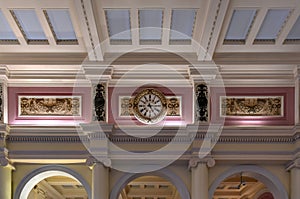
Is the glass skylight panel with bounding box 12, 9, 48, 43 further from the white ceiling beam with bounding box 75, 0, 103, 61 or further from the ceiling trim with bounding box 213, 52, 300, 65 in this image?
the ceiling trim with bounding box 213, 52, 300, 65

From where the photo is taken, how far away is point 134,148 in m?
14.3

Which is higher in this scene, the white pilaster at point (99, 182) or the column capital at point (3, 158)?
the column capital at point (3, 158)

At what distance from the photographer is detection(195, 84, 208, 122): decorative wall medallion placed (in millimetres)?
14195

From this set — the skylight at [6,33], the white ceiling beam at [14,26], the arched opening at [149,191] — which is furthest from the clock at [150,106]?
the arched opening at [149,191]

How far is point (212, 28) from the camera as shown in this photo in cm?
1251

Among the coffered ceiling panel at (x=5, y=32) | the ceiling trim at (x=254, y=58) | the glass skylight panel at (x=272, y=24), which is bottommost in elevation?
the ceiling trim at (x=254, y=58)

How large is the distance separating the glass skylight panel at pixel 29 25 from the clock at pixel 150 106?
2456mm

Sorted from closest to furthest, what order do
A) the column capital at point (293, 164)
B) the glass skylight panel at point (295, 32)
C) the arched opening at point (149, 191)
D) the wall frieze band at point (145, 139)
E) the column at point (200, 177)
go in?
1. the glass skylight panel at point (295, 32)
2. the column capital at point (293, 164)
3. the column at point (200, 177)
4. the wall frieze band at point (145, 139)
5. the arched opening at point (149, 191)

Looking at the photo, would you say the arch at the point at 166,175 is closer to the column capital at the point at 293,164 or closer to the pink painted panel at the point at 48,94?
the pink painted panel at the point at 48,94

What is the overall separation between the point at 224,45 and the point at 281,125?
2.20 m

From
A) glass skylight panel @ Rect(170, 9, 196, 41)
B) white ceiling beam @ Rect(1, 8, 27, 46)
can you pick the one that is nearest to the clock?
glass skylight panel @ Rect(170, 9, 196, 41)

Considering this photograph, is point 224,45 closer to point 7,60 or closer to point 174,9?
point 174,9

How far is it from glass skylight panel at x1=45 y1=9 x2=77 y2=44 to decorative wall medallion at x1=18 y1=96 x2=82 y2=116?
155 cm

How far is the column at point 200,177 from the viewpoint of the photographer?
14008 mm
